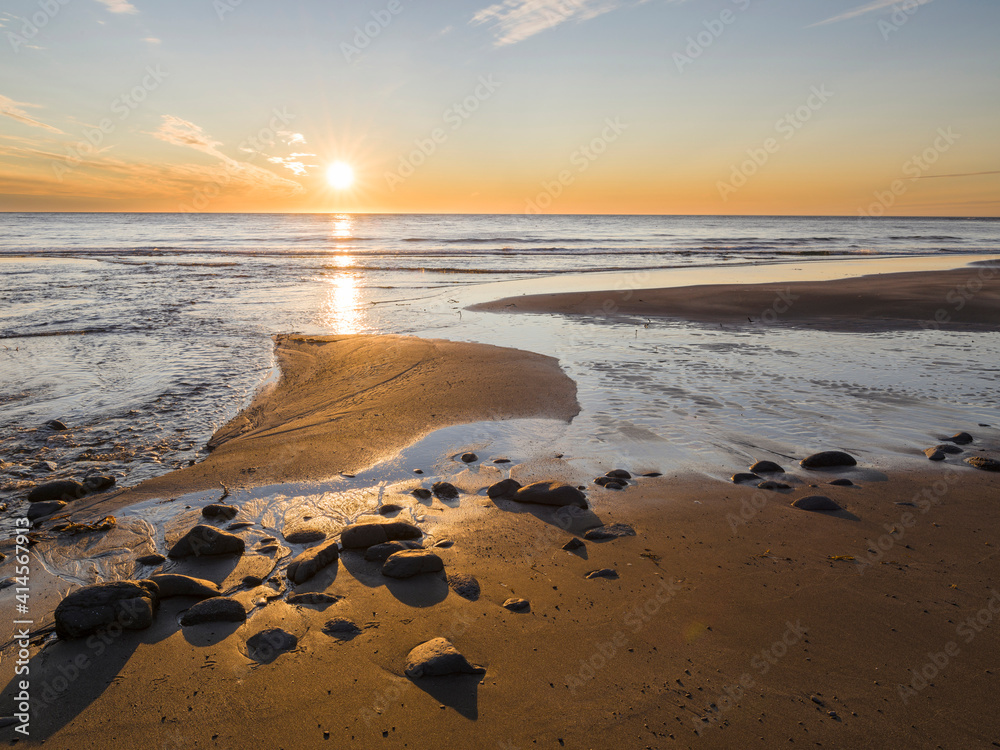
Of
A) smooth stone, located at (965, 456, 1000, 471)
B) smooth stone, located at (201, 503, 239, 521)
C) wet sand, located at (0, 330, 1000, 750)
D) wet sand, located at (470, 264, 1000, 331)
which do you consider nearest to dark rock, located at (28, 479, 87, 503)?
wet sand, located at (0, 330, 1000, 750)

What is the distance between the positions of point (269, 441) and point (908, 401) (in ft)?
32.6

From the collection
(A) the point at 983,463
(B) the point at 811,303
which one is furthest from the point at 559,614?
(B) the point at 811,303

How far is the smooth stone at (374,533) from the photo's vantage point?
192 inches

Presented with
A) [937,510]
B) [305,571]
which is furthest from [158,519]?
[937,510]

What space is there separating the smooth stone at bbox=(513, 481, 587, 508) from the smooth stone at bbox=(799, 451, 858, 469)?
9.71 ft

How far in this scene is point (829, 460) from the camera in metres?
6.51

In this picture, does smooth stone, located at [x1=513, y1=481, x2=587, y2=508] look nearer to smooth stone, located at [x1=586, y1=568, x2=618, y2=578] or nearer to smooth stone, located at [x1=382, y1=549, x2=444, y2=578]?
smooth stone, located at [x1=586, y1=568, x2=618, y2=578]

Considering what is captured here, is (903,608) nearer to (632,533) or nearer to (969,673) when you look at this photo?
(969,673)

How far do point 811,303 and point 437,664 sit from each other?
19.4 metres

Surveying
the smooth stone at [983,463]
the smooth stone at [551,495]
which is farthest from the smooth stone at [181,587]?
the smooth stone at [983,463]

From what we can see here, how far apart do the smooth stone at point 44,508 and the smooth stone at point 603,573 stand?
17.7ft

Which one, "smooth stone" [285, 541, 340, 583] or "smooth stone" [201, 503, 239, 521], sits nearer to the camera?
"smooth stone" [285, 541, 340, 583]

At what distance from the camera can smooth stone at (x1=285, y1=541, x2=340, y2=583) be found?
4.42 m

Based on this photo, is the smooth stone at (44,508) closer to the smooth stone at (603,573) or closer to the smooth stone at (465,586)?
the smooth stone at (465,586)
